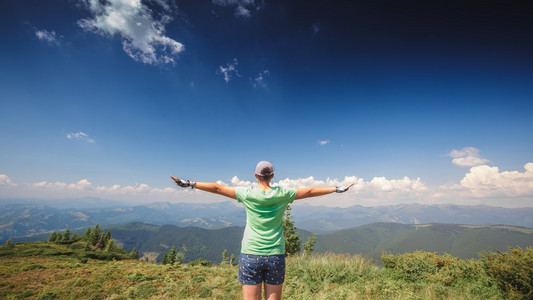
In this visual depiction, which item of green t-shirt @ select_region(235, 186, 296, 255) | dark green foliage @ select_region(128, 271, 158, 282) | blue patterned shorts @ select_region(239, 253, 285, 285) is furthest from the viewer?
dark green foliage @ select_region(128, 271, 158, 282)

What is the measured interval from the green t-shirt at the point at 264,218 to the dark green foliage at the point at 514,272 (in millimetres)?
6871

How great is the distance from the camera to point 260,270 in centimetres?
256

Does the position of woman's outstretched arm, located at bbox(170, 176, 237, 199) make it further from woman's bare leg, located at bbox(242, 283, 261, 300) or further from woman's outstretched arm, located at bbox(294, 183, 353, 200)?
woman's bare leg, located at bbox(242, 283, 261, 300)

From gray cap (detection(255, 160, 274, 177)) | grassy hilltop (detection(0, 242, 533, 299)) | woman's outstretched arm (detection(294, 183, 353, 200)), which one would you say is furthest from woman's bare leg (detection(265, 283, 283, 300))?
grassy hilltop (detection(0, 242, 533, 299))

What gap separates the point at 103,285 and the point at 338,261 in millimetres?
8980

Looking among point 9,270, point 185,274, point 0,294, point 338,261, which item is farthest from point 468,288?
point 9,270

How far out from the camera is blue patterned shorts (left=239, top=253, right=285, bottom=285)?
2547 millimetres

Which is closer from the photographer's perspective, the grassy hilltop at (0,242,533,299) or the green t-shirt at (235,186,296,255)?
the green t-shirt at (235,186,296,255)

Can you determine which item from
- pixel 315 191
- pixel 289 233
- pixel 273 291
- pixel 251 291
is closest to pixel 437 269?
pixel 315 191

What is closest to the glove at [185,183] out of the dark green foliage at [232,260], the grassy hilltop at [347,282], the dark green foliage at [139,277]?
the grassy hilltop at [347,282]

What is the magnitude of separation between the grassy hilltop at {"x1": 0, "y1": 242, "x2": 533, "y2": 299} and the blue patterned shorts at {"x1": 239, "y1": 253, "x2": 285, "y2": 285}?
368 cm

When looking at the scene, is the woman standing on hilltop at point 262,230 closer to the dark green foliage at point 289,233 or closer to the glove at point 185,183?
the glove at point 185,183

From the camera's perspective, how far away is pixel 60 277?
9742 millimetres

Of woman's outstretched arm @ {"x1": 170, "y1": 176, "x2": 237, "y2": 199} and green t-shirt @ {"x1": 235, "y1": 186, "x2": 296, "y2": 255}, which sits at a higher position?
woman's outstretched arm @ {"x1": 170, "y1": 176, "x2": 237, "y2": 199}
